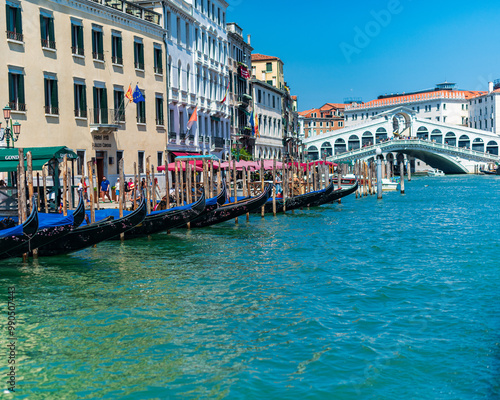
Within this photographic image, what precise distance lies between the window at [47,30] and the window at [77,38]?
33.7 inches

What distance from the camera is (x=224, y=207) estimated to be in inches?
672

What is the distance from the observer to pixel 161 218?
47.0ft

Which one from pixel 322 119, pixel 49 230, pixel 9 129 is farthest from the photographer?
pixel 322 119

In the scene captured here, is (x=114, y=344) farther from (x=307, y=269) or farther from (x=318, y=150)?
(x=318, y=150)

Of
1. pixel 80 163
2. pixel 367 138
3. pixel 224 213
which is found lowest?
pixel 224 213

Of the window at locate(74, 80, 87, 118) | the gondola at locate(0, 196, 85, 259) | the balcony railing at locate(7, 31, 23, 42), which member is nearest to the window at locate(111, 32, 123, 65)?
the window at locate(74, 80, 87, 118)

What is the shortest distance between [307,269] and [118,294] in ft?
10.2

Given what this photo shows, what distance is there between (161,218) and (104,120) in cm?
695

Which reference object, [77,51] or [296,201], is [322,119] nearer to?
[296,201]

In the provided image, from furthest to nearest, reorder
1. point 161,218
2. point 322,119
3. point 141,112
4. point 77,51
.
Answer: point 322,119, point 141,112, point 77,51, point 161,218

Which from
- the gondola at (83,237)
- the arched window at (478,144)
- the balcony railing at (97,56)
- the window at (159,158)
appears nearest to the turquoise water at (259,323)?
the gondola at (83,237)

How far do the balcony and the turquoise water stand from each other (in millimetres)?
7613

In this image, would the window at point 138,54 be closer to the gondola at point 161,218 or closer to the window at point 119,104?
the window at point 119,104

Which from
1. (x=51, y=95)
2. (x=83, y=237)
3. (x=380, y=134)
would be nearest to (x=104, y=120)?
(x=51, y=95)
